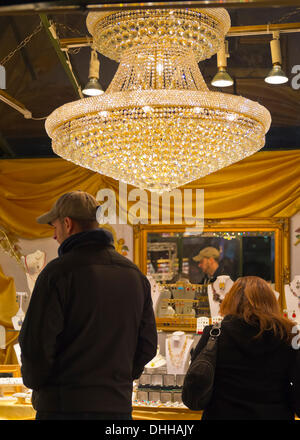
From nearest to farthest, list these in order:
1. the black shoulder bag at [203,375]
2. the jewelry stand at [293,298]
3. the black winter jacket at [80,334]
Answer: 1. the black winter jacket at [80,334]
2. the black shoulder bag at [203,375]
3. the jewelry stand at [293,298]

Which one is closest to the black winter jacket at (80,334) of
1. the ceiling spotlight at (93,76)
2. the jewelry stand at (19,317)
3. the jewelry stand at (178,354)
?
the ceiling spotlight at (93,76)

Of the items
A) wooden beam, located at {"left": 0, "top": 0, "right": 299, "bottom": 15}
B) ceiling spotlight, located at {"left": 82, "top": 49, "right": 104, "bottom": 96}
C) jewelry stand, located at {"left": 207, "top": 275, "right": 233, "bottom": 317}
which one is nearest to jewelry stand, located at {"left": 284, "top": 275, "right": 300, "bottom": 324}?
jewelry stand, located at {"left": 207, "top": 275, "right": 233, "bottom": 317}

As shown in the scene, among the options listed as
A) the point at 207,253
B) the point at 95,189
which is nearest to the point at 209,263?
the point at 207,253

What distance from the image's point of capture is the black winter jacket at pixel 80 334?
7.00ft

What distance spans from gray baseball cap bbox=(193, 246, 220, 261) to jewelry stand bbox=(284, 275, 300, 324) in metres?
0.79

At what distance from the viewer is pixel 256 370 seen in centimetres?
253

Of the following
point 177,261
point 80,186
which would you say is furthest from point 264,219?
point 80,186

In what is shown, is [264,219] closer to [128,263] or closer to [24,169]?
[24,169]

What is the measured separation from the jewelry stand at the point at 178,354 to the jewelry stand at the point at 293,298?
4.59 feet

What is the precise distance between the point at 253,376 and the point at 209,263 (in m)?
3.43

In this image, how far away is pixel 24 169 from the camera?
20.9 feet

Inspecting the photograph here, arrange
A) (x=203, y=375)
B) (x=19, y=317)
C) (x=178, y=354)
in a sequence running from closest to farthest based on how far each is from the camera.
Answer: (x=203, y=375), (x=178, y=354), (x=19, y=317)

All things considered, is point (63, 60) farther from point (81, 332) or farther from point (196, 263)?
point (81, 332)

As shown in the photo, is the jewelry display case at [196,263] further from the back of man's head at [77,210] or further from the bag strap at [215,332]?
the back of man's head at [77,210]
